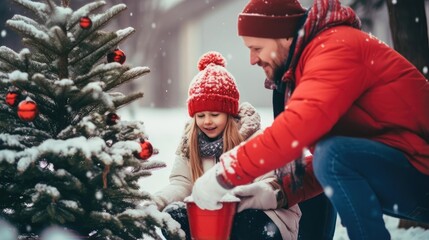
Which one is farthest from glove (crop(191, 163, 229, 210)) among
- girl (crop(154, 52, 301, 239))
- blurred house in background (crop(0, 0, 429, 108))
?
blurred house in background (crop(0, 0, 429, 108))

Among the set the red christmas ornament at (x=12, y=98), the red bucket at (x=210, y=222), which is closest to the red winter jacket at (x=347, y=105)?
the red bucket at (x=210, y=222)

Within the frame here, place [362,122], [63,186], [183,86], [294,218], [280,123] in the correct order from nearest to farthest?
[280,123] → [63,186] → [362,122] → [294,218] → [183,86]

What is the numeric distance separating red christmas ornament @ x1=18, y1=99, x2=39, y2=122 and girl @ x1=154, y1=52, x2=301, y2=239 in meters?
1.06

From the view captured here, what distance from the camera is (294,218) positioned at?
338 cm

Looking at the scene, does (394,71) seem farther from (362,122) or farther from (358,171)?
(358,171)

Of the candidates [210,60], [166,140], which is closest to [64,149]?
[210,60]

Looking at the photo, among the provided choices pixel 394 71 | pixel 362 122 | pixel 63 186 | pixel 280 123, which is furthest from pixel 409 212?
pixel 63 186

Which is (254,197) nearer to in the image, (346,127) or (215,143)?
(215,143)

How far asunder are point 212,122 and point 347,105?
1280 millimetres

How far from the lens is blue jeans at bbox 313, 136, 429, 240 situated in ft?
8.84

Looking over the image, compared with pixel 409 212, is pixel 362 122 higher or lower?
higher

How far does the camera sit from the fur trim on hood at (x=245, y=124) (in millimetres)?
3629

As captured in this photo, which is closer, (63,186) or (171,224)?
(63,186)

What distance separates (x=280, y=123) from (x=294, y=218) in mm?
1129
